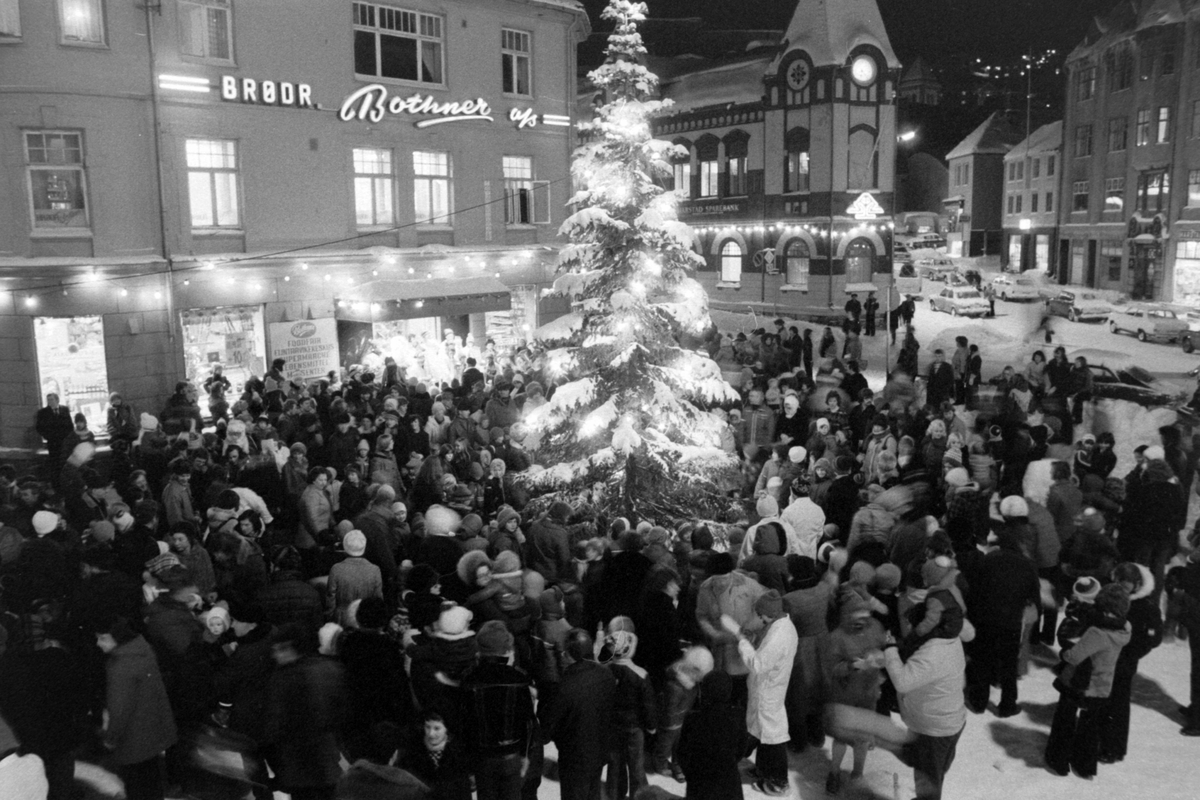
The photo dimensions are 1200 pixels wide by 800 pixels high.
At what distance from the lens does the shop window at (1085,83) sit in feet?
174

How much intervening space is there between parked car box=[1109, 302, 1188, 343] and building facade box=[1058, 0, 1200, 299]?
11.3 metres

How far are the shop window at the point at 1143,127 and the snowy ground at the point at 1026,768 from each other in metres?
47.2

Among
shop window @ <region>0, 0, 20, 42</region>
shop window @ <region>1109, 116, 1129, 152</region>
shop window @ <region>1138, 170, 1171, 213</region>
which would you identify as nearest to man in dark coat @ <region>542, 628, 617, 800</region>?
shop window @ <region>0, 0, 20, 42</region>

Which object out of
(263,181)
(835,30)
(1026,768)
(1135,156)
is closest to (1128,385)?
(1026,768)

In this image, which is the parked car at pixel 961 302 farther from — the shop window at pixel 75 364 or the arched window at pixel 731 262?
the shop window at pixel 75 364

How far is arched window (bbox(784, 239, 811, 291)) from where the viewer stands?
42094 millimetres

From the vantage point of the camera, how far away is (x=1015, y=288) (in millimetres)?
47219

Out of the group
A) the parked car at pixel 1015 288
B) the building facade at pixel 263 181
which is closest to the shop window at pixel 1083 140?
the parked car at pixel 1015 288

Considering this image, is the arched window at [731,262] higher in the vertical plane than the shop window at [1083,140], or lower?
lower

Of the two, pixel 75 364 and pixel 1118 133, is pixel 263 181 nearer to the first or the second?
pixel 75 364

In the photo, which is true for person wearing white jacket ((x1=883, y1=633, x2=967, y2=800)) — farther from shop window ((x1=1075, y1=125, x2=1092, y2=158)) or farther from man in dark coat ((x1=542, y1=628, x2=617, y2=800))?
shop window ((x1=1075, y1=125, x2=1092, y2=158))

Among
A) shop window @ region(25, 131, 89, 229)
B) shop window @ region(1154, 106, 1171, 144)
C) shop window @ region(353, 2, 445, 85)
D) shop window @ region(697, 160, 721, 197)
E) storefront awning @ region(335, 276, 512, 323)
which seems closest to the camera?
shop window @ region(25, 131, 89, 229)

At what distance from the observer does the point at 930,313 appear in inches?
1661

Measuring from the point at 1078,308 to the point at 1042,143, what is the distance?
27.7 m
